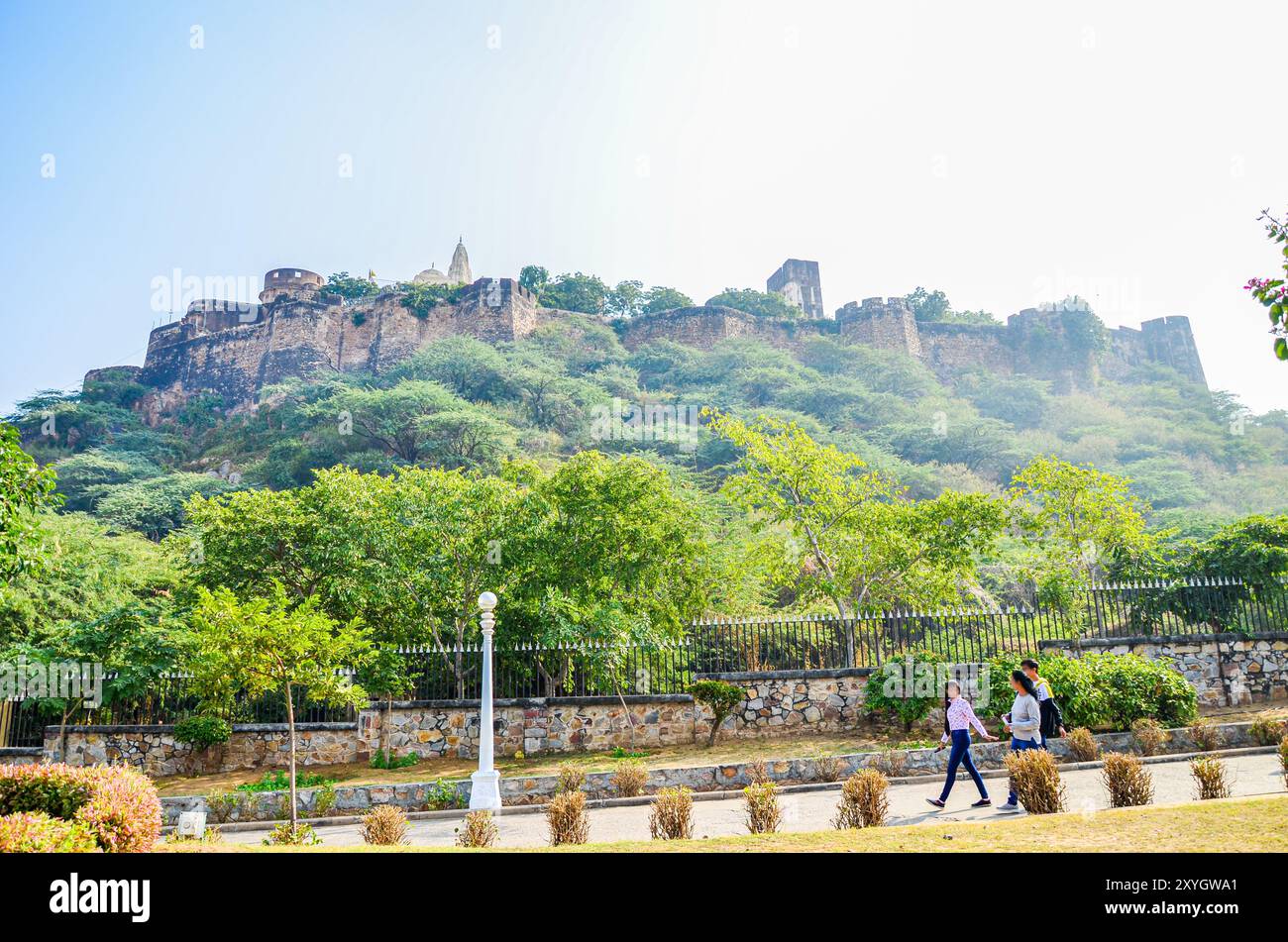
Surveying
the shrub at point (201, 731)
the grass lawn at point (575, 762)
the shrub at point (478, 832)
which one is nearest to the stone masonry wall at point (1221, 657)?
the grass lawn at point (575, 762)

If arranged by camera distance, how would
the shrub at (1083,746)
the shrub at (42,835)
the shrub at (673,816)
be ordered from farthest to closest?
the shrub at (1083,746) → the shrub at (673,816) → the shrub at (42,835)

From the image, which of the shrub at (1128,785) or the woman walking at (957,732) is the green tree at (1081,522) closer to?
the woman walking at (957,732)

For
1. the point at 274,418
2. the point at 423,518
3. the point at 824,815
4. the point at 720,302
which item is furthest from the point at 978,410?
the point at 824,815

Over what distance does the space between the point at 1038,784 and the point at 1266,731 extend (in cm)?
558

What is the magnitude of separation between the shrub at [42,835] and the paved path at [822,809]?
8.37ft

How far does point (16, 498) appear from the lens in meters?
9.48

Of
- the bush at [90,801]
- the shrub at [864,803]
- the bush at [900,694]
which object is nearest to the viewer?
the bush at [90,801]

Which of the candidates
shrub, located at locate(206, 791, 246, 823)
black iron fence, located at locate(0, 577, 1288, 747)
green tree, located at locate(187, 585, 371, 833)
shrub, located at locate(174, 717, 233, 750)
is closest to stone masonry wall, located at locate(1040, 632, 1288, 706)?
black iron fence, located at locate(0, 577, 1288, 747)

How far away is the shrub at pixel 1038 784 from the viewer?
7777mm

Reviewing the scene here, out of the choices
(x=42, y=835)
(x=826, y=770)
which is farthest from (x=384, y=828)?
(x=826, y=770)

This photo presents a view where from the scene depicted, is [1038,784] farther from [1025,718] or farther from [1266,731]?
[1266,731]

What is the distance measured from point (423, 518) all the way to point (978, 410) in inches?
2159

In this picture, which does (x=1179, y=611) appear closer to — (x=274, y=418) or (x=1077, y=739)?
(x=1077, y=739)

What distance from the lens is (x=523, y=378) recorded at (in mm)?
46812
